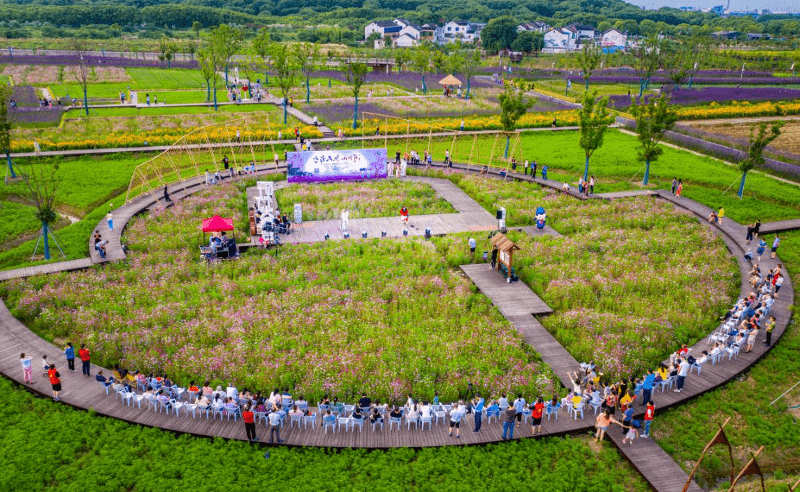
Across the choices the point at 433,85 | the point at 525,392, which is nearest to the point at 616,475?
the point at 525,392

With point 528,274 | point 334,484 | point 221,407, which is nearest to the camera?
point 334,484

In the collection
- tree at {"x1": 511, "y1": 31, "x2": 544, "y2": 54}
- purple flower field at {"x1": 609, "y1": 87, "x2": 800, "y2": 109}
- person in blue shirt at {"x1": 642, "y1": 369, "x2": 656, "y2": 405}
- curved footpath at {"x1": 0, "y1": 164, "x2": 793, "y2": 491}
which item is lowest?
curved footpath at {"x1": 0, "y1": 164, "x2": 793, "y2": 491}

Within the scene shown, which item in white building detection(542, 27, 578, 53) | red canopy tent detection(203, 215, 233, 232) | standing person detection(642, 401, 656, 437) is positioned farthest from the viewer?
white building detection(542, 27, 578, 53)

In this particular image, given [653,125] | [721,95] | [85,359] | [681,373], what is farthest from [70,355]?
[721,95]

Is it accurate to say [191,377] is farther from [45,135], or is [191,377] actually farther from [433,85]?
[433,85]

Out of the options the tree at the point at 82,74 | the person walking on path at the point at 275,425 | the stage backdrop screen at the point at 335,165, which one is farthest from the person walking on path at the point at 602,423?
the tree at the point at 82,74

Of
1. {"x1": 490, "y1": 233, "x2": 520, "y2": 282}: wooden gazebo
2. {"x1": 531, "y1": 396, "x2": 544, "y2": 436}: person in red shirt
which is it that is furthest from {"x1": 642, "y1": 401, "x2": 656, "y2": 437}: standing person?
{"x1": 490, "y1": 233, "x2": 520, "y2": 282}: wooden gazebo

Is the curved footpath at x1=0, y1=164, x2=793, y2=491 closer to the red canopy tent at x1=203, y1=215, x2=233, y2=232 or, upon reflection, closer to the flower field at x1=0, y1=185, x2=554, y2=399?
the flower field at x1=0, y1=185, x2=554, y2=399
